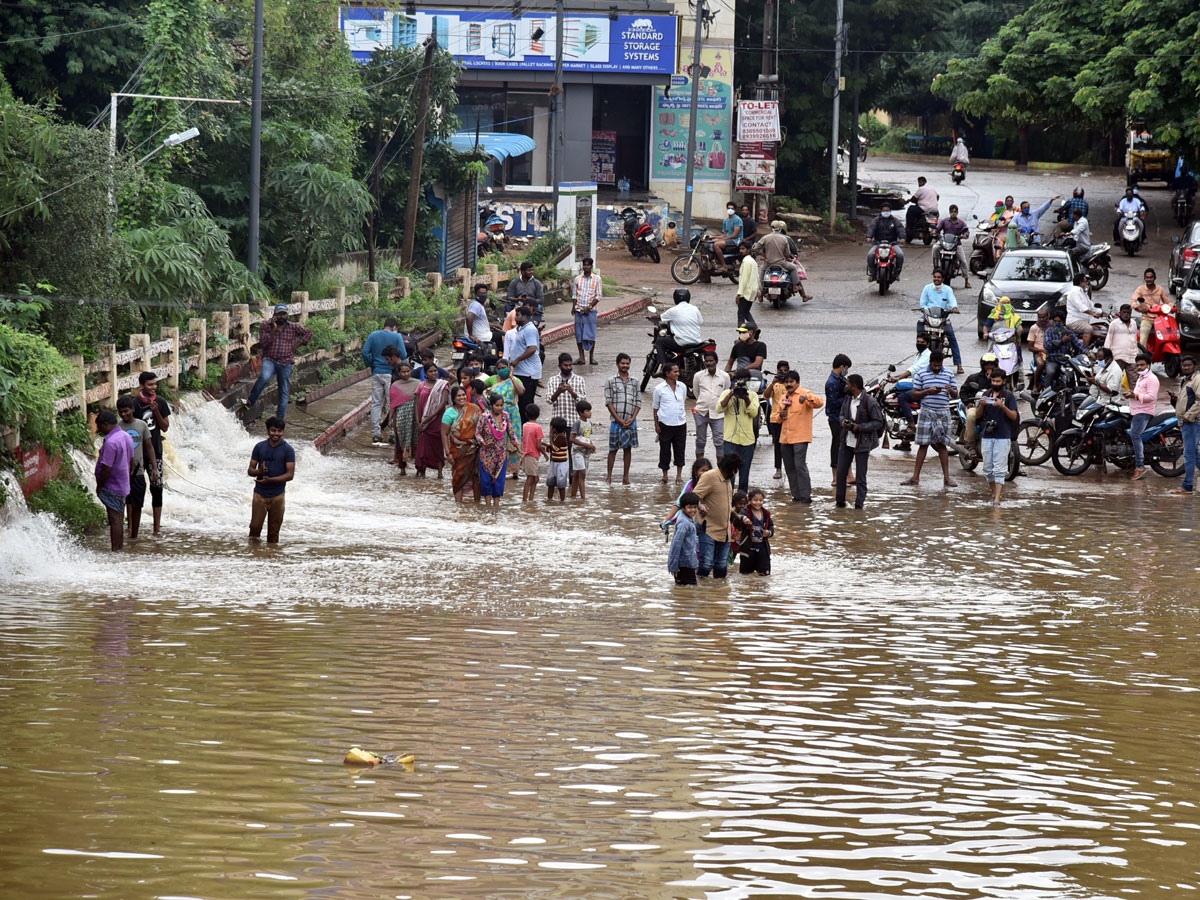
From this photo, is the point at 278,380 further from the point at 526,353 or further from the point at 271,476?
the point at 271,476

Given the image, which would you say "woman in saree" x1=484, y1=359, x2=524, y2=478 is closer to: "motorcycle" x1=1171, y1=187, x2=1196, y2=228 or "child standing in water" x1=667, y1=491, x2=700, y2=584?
"child standing in water" x1=667, y1=491, x2=700, y2=584

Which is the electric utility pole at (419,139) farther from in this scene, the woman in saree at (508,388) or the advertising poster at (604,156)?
the woman in saree at (508,388)

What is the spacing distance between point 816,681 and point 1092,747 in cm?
191

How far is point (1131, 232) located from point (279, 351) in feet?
77.3

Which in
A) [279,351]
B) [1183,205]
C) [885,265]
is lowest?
[279,351]

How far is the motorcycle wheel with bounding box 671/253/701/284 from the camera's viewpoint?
34969 millimetres

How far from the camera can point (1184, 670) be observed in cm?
1034

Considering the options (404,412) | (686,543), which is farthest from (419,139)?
(686,543)

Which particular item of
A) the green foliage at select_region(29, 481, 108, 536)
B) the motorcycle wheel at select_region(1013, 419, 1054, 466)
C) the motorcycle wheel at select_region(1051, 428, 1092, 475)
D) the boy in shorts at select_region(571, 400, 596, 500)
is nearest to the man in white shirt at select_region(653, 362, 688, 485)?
the boy in shorts at select_region(571, 400, 596, 500)

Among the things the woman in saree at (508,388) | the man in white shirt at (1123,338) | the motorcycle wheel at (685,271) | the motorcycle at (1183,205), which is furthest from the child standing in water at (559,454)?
the motorcycle at (1183,205)

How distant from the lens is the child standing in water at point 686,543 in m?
12.3

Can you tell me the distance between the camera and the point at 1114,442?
19.2 m

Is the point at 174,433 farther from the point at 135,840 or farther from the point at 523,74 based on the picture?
the point at 523,74

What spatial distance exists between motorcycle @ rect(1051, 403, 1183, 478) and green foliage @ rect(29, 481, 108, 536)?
11853 mm
